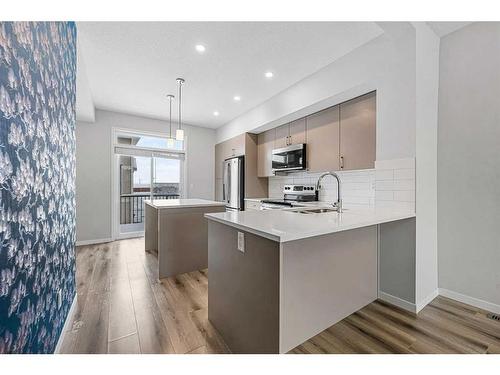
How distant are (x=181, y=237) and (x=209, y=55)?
2165 mm

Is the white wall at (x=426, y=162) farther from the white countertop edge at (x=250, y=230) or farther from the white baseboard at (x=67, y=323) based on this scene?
the white baseboard at (x=67, y=323)

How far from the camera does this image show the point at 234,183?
4.72 m

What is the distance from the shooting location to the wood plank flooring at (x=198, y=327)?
5.08 ft

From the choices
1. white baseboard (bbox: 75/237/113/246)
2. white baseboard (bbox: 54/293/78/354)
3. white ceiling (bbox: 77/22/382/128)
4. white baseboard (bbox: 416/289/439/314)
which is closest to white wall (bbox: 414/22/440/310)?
white baseboard (bbox: 416/289/439/314)

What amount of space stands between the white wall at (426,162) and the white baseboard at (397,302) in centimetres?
5

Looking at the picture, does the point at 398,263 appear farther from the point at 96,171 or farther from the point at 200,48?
the point at 96,171

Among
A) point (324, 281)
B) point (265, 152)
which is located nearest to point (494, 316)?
point (324, 281)

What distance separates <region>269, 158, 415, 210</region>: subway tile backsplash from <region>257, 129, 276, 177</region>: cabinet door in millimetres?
336

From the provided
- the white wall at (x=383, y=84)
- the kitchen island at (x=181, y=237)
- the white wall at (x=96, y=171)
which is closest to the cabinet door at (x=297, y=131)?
the white wall at (x=383, y=84)

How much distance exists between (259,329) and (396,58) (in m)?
2.51

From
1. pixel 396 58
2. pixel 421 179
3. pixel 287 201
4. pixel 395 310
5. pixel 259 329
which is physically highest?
pixel 396 58
